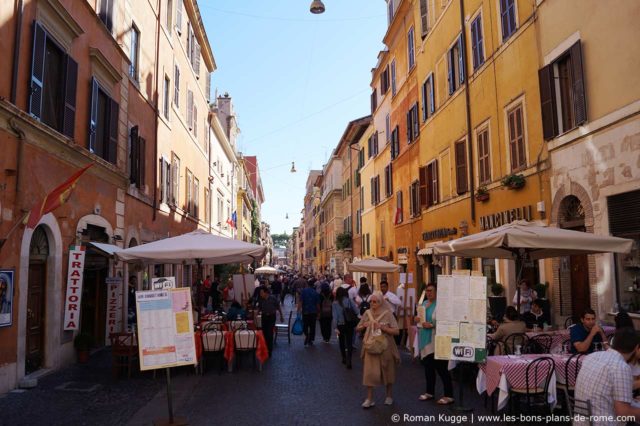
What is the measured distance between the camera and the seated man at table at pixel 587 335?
7.06 metres

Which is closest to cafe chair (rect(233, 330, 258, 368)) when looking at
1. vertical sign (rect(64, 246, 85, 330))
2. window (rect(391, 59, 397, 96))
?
vertical sign (rect(64, 246, 85, 330))

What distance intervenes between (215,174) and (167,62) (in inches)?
574

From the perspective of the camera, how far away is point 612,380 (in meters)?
4.38

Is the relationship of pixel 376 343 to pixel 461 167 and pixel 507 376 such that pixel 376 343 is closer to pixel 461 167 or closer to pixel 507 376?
pixel 507 376

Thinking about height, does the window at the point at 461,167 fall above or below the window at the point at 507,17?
below

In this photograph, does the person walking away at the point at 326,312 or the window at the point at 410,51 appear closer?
the person walking away at the point at 326,312

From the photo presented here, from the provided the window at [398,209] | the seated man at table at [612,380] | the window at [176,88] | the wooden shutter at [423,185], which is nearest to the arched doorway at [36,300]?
the seated man at table at [612,380]

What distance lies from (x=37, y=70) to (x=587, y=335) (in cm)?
1002

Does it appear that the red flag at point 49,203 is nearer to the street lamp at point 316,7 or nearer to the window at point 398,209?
the street lamp at point 316,7

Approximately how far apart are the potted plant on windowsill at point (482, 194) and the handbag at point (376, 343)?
27.9ft

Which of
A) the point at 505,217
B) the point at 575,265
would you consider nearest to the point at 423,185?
the point at 505,217

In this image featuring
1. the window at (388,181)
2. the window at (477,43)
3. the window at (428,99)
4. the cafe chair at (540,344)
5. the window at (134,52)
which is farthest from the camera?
the window at (388,181)

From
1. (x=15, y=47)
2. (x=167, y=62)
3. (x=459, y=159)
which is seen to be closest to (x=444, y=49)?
(x=459, y=159)

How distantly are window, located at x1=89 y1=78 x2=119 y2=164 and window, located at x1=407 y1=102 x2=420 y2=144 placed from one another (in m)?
12.7
